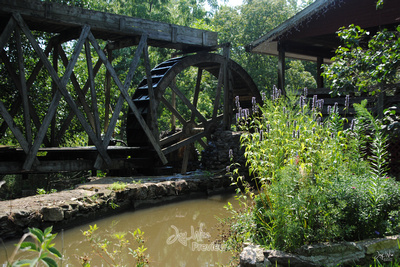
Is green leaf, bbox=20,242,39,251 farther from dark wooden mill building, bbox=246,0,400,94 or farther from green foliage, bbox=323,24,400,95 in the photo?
dark wooden mill building, bbox=246,0,400,94

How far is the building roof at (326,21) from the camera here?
8.42 meters

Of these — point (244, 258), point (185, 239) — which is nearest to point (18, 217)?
point (185, 239)

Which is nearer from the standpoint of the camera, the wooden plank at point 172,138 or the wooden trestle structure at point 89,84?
the wooden trestle structure at point 89,84

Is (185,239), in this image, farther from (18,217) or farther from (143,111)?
(143,111)

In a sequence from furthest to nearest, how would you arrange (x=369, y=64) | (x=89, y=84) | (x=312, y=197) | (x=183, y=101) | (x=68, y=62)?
1. (x=183, y=101)
2. (x=89, y=84)
3. (x=68, y=62)
4. (x=369, y=64)
5. (x=312, y=197)

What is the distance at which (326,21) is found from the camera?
9.55m

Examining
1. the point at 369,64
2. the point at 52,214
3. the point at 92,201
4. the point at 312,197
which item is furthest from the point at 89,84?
the point at 312,197

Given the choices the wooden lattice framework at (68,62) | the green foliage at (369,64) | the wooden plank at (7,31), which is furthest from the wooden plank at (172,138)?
the green foliage at (369,64)

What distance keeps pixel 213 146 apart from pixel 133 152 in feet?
7.05

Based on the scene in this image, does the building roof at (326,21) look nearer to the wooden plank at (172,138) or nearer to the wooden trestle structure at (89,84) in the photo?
the wooden trestle structure at (89,84)

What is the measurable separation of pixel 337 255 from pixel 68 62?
7310mm

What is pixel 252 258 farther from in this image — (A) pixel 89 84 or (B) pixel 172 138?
(B) pixel 172 138

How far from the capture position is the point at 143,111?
9.89m

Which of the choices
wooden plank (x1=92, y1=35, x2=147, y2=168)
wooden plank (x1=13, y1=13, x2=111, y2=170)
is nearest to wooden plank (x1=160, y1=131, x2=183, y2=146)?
wooden plank (x1=92, y1=35, x2=147, y2=168)
